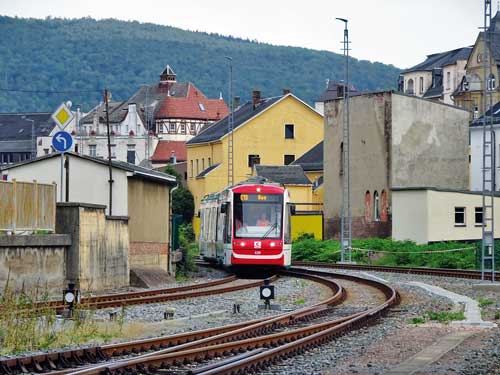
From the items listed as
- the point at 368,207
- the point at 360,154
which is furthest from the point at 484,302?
the point at 360,154

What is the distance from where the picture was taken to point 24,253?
2809 cm

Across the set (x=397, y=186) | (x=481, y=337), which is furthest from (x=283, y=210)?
(x=397, y=186)

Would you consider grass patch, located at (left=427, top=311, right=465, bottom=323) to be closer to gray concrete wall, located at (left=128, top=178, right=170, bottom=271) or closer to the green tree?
gray concrete wall, located at (left=128, top=178, right=170, bottom=271)

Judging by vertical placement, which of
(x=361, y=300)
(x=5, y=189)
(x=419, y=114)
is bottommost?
(x=361, y=300)

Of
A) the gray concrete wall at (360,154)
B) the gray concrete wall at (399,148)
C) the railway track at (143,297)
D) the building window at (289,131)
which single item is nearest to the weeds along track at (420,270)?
the railway track at (143,297)

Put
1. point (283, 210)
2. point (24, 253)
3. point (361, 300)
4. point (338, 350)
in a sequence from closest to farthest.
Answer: point (338, 350), point (24, 253), point (361, 300), point (283, 210)

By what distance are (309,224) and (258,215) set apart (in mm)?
36759

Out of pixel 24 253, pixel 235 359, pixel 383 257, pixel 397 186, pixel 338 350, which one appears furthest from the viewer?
pixel 397 186

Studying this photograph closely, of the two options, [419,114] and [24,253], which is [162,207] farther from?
[419,114]

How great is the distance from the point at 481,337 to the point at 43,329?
6673 mm

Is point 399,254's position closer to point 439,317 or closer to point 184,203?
point 439,317

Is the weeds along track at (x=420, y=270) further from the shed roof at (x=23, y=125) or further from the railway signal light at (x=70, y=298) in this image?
the shed roof at (x=23, y=125)

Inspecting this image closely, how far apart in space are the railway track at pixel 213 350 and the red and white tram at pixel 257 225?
17.1 metres

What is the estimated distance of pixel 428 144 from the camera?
7219cm
